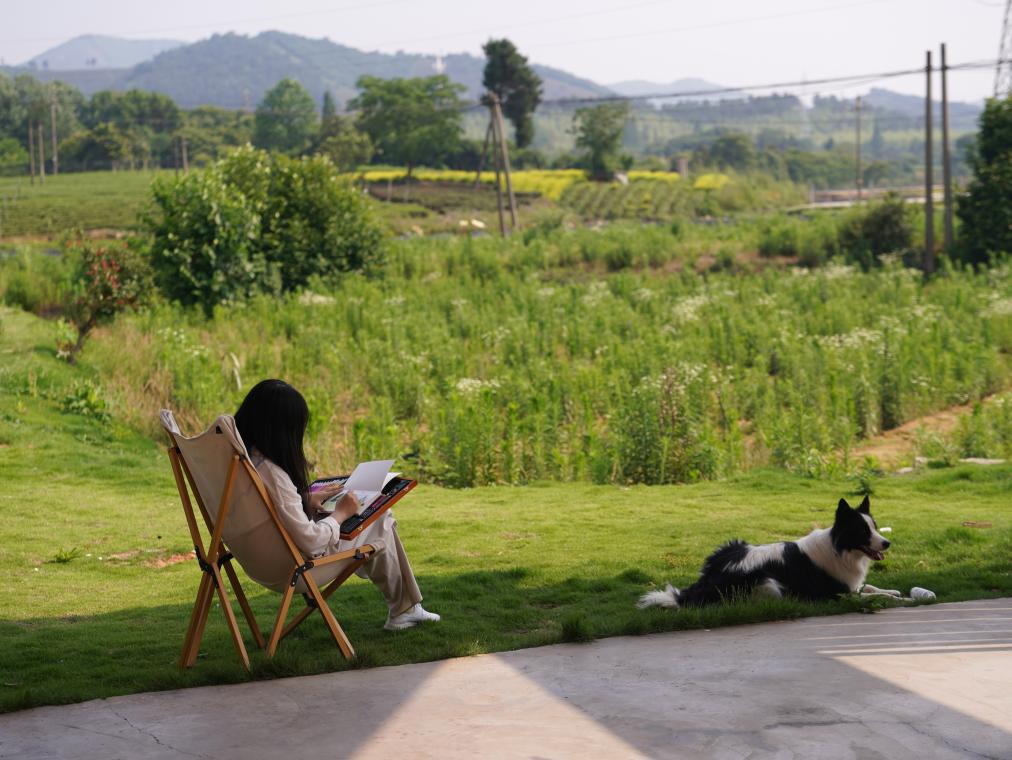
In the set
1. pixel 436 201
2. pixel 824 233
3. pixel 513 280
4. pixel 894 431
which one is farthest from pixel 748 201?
pixel 894 431

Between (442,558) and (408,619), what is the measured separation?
1849 mm

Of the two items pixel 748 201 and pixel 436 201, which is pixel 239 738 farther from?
pixel 436 201

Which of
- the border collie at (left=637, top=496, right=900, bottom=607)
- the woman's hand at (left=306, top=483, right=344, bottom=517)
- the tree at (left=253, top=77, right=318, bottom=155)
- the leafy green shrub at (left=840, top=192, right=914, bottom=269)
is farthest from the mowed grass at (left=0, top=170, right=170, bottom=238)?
the border collie at (left=637, top=496, right=900, bottom=607)

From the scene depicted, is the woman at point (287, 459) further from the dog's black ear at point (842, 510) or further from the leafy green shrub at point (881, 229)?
the leafy green shrub at point (881, 229)

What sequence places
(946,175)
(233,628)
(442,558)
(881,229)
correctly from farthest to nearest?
(881,229) → (946,175) → (442,558) → (233,628)

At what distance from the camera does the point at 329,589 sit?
5441 mm

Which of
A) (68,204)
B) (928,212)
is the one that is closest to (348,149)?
(68,204)

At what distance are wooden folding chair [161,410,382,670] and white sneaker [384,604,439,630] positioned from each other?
523 millimetres

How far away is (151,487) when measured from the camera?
10.4 meters

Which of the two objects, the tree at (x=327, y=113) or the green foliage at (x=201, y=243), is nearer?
the green foliage at (x=201, y=243)

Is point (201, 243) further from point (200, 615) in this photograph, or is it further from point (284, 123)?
point (284, 123)

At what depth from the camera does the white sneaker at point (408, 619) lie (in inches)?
223

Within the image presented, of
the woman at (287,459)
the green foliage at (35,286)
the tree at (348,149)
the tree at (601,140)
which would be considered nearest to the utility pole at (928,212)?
the green foliage at (35,286)

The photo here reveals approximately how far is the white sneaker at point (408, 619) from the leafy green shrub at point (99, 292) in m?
11.0
